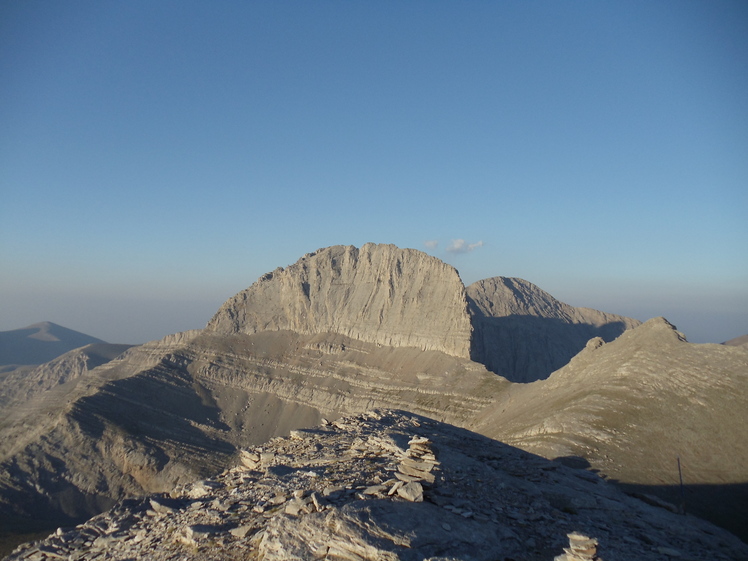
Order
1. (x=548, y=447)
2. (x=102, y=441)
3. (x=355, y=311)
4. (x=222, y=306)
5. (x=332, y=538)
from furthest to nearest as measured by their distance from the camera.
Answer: (x=222, y=306) → (x=355, y=311) → (x=102, y=441) → (x=548, y=447) → (x=332, y=538)

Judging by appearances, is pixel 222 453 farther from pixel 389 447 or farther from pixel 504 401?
pixel 389 447

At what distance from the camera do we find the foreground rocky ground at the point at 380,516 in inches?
447

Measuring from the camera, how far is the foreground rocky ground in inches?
447

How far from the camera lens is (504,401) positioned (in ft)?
244

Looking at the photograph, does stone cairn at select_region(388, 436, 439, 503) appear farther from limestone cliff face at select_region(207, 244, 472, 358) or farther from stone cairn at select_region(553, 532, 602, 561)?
limestone cliff face at select_region(207, 244, 472, 358)

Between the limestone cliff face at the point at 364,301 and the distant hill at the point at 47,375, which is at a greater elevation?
the limestone cliff face at the point at 364,301

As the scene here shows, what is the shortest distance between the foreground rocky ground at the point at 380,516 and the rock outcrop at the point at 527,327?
85.6 m

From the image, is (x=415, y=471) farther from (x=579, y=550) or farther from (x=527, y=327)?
(x=527, y=327)

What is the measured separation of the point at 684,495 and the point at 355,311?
96.0 metres

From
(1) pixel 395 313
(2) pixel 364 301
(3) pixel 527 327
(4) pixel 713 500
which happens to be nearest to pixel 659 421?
(4) pixel 713 500

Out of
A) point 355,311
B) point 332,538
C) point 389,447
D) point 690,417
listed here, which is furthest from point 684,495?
point 355,311

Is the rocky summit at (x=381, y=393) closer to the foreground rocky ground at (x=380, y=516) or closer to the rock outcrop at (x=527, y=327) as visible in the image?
the foreground rocky ground at (x=380, y=516)

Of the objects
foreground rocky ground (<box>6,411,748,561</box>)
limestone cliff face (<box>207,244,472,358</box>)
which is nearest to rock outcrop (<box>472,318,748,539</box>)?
foreground rocky ground (<box>6,411,748,561</box>)

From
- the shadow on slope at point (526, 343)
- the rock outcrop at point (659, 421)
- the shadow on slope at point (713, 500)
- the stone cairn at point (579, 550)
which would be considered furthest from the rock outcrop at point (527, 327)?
the stone cairn at point (579, 550)
